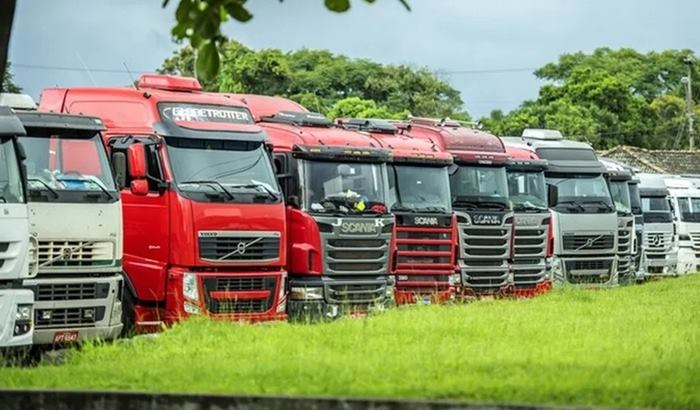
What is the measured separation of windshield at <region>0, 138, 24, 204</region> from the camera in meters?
14.3

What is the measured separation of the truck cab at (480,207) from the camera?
76.1 ft

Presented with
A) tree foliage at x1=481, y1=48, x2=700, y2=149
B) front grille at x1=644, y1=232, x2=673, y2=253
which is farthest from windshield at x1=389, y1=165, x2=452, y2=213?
tree foliage at x1=481, y1=48, x2=700, y2=149

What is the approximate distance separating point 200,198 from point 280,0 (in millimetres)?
9316

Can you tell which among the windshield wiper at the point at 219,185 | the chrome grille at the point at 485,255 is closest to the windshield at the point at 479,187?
the chrome grille at the point at 485,255

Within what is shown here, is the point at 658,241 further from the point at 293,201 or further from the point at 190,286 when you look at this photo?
the point at 190,286

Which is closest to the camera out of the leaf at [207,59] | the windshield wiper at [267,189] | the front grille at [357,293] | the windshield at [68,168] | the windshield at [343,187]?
the leaf at [207,59]

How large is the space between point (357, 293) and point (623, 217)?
1078 cm

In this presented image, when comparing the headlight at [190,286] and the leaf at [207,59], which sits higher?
the leaf at [207,59]

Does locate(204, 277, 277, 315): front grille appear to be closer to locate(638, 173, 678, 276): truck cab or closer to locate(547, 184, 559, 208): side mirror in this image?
locate(547, 184, 559, 208): side mirror

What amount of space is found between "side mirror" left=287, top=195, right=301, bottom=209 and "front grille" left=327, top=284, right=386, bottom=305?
1.30 m

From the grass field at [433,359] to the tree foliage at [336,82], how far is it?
37.3 meters

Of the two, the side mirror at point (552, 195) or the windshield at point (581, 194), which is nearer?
the side mirror at point (552, 195)

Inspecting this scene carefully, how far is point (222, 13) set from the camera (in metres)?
8.27

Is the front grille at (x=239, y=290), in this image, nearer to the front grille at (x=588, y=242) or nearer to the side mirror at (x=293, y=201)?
the side mirror at (x=293, y=201)
